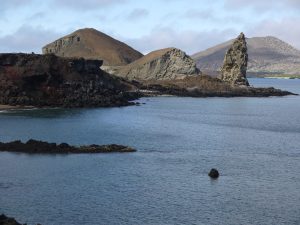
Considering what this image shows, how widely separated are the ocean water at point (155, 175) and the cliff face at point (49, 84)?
21436mm

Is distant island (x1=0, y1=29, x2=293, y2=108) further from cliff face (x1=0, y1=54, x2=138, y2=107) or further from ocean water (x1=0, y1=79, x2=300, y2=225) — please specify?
ocean water (x1=0, y1=79, x2=300, y2=225)

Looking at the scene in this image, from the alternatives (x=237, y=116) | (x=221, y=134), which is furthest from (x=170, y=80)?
(x=221, y=134)

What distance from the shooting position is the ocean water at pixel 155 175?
37.8m

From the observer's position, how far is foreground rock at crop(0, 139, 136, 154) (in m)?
59.3

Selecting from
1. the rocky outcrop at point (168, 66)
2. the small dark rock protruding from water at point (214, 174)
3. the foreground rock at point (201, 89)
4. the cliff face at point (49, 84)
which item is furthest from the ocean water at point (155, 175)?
the rocky outcrop at point (168, 66)

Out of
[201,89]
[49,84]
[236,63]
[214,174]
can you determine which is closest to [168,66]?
[236,63]

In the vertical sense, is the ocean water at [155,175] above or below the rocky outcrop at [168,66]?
below

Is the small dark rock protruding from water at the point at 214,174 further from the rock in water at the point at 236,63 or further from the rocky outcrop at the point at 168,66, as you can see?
the rocky outcrop at the point at 168,66

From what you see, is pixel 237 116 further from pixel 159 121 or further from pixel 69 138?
pixel 69 138

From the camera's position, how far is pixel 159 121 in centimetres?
9244

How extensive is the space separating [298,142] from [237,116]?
35.5 metres

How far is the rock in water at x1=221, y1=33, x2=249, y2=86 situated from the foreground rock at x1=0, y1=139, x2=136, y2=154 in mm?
114558

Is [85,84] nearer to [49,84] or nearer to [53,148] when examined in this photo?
[49,84]

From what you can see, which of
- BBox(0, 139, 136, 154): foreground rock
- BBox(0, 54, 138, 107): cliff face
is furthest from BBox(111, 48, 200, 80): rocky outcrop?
BBox(0, 139, 136, 154): foreground rock
